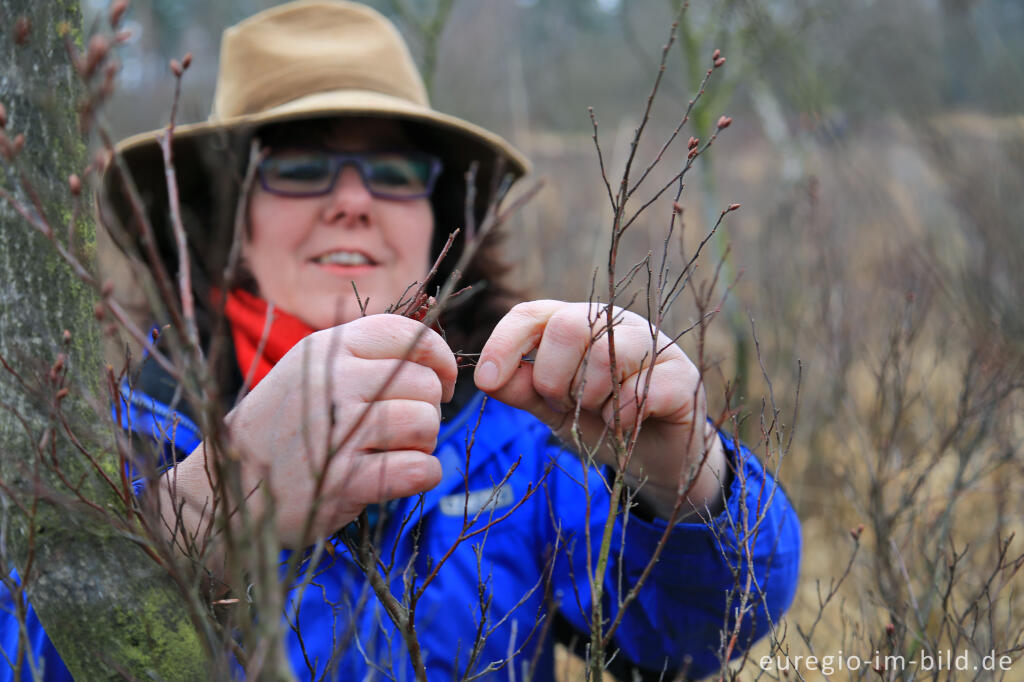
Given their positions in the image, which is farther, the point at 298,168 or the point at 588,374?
the point at 298,168

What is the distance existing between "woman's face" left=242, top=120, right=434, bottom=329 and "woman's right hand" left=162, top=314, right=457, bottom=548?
0.93 metres

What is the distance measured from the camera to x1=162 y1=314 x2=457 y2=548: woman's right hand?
904mm

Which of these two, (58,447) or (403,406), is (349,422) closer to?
(403,406)

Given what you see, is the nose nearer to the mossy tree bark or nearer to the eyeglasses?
the eyeglasses

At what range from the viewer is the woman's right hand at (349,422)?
0.90 meters

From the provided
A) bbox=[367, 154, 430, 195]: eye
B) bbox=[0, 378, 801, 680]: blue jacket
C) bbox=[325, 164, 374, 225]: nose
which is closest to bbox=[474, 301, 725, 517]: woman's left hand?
bbox=[0, 378, 801, 680]: blue jacket

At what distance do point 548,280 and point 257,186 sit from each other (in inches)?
206

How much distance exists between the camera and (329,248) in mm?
1934

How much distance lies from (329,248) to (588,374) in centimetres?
106

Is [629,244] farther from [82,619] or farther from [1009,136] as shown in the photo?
[82,619]

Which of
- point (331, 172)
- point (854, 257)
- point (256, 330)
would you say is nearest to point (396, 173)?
point (331, 172)

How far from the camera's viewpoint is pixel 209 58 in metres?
15.5

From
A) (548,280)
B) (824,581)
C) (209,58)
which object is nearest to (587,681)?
(824,581)

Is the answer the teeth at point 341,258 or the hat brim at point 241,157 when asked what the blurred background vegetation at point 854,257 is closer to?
the hat brim at point 241,157
